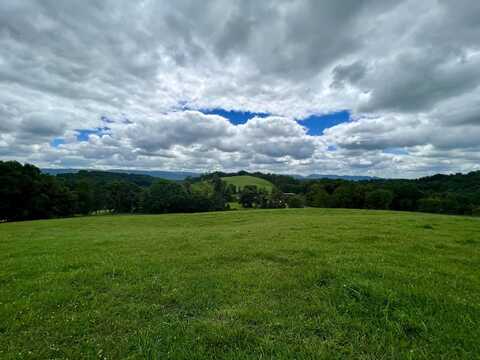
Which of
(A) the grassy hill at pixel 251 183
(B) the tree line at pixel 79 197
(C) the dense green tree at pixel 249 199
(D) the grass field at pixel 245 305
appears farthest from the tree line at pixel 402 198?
(D) the grass field at pixel 245 305

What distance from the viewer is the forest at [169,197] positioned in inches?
1856

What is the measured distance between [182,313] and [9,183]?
59005 mm

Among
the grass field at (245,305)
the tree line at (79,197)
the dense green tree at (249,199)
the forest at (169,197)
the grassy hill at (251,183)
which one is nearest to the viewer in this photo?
the grass field at (245,305)

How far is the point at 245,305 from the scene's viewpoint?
488cm

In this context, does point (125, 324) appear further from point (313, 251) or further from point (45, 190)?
point (45, 190)

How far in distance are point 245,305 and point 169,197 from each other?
250 ft

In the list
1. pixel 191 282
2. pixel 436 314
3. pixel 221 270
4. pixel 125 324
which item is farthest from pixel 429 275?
pixel 125 324

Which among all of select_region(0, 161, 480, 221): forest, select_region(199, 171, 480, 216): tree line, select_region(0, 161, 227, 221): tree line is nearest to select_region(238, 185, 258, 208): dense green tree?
select_region(0, 161, 480, 221): forest

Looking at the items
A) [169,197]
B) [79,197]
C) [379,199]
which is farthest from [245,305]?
[79,197]

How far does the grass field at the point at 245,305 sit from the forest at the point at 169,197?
53.6m

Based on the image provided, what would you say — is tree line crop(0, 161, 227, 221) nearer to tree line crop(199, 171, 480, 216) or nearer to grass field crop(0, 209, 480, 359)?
tree line crop(199, 171, 480, 216)

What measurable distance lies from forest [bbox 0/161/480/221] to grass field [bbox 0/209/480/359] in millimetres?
53638

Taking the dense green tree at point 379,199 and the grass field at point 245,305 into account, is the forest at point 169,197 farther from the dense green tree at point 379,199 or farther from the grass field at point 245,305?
the grass field at point 245,305

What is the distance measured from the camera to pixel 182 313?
4.68 metres
